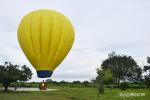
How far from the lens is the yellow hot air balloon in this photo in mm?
30484

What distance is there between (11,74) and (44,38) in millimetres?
54315

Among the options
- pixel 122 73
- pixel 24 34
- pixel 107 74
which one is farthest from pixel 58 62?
pixel 122 73

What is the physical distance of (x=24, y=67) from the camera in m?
88.9

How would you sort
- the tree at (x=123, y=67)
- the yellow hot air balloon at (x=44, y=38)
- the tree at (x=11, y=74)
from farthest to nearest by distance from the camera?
the tree at (x=123, y=67) < the tree at (x=11, y=74) < the yellow hot air balloon at (x=44, y=38)

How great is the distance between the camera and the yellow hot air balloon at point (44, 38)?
3048cm

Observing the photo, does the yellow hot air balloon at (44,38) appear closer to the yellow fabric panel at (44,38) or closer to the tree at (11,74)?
the yellow fabric panel at (44,38)

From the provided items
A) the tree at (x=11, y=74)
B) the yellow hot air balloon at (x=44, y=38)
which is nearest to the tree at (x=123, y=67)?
the tree at (x=11, y=74)

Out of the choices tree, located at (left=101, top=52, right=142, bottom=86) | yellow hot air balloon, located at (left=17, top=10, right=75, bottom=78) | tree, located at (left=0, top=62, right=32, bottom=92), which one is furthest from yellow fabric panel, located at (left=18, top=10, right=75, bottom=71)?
tree, located at (left=101, top=52, right=142, bottom=86)

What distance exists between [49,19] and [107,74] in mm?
70732

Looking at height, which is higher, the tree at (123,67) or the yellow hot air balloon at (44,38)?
the tree at (123,67)

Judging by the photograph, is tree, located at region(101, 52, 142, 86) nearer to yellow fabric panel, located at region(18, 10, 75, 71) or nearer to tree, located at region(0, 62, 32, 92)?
tree, located at region(0, 62, 32, 92)

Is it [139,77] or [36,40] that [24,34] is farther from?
[139,77]

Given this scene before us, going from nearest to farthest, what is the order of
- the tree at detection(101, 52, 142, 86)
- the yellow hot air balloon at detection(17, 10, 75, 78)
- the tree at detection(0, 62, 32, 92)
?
the yellow hot air balloon at detection(17, 10, 75, 78) → the tree at detection(0, 62, 32, 92) → the tree at detection(101, 52, 142, 86)

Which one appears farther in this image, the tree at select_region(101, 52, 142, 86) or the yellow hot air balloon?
the tree at select_region(101, 52, 142, 86)
